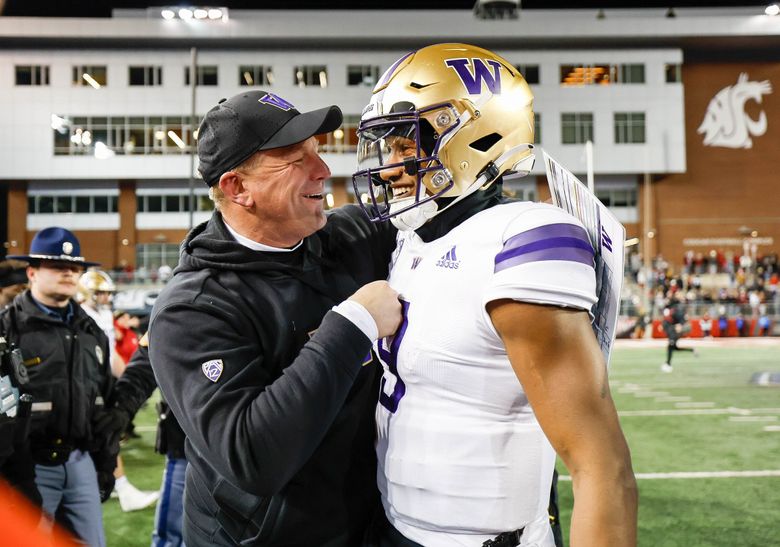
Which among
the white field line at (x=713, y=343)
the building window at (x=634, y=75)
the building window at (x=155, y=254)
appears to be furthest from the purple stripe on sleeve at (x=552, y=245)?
the building window at (x=634, y=75)

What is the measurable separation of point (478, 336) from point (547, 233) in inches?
11.2

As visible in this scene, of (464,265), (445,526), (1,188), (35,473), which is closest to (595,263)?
(464,265)

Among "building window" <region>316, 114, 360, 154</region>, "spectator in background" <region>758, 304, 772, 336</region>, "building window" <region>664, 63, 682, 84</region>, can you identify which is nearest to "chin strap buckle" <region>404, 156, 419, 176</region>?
"spectator in background" <region>758, 304, 772, 336</region>

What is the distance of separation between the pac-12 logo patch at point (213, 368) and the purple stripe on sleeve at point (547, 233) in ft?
2.62

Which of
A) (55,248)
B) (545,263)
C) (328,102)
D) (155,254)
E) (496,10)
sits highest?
(496,10)

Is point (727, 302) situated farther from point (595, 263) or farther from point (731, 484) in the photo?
point (595, 263)

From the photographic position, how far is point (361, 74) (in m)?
37.9

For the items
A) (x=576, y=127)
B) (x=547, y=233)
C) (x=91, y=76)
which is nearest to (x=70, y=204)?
(x=91, y=76)

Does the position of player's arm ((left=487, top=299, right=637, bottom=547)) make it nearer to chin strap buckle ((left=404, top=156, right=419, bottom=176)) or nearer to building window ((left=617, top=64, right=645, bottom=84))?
chin strap buckle ((left=404, top=156, right=419, bottom=176))

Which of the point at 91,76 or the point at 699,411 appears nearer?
the point at 699,411

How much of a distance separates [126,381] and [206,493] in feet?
9.74

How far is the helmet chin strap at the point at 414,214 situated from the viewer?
1.96 m

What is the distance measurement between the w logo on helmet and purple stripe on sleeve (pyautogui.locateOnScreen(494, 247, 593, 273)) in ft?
2.18

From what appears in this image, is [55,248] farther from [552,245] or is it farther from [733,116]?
[733,116]
